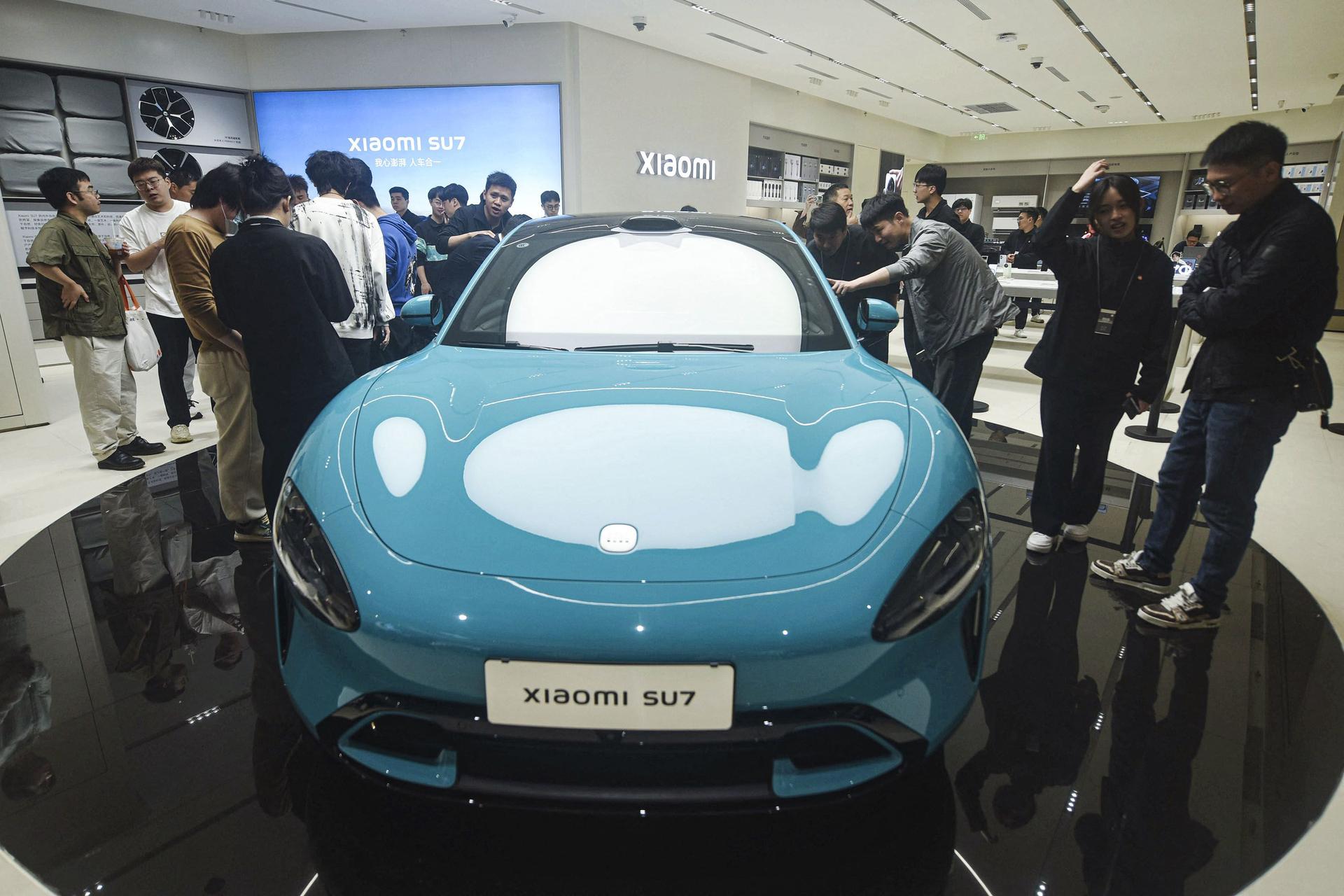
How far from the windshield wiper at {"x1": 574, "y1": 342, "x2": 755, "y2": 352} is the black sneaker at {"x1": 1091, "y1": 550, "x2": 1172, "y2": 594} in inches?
68.1

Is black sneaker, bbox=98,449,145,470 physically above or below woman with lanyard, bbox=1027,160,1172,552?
below

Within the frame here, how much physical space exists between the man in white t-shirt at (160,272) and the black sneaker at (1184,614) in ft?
15.5

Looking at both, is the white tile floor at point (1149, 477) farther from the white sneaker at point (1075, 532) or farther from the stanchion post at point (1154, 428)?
the white sneaker at point (1075, 532)

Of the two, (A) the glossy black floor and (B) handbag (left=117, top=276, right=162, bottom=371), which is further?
(B) handbag (left=117, top=276, right=162, bottom=371)

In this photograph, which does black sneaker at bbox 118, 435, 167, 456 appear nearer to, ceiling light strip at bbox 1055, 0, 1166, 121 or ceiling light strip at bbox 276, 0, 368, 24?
ceiling light strip at bbox 276, 0, 368, 24

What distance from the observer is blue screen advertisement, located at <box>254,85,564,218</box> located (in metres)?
8.52

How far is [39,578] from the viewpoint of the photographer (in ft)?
8.86

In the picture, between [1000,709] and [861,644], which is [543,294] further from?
[1000,709]

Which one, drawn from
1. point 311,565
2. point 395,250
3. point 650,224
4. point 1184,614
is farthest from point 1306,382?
point 395,250

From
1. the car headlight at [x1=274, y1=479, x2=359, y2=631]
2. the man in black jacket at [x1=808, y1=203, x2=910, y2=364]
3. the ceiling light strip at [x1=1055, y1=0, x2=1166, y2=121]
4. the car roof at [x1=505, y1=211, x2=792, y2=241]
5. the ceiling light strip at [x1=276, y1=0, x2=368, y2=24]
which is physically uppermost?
the ceiling light strip at [x1=1055, y1=0, x2=1166, y2=121]

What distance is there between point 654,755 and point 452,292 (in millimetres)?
3638

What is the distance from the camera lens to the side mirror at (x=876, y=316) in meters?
2.31

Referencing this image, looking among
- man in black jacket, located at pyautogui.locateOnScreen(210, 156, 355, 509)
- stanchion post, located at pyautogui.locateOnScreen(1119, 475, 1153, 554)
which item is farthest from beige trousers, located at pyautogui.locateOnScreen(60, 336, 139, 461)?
stanchion post, located at pyautogui.locateOnScreen(1119, 475, 1153, 554)

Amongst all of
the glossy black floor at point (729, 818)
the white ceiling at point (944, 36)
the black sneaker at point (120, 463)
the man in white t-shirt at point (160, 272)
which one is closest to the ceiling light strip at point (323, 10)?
the white ceiling at point (944, 36)
